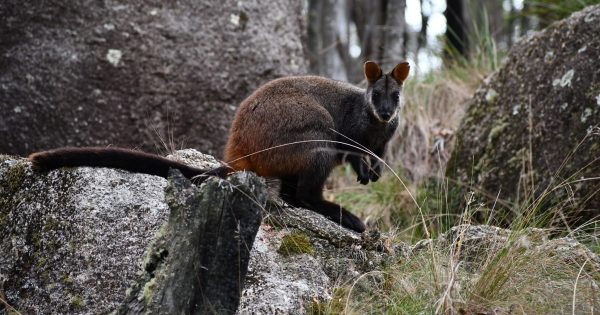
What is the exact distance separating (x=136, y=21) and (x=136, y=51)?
0.34 meters

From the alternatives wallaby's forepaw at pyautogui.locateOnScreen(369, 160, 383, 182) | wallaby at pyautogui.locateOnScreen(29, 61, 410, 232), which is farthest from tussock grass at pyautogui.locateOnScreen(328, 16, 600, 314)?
wallaby at pyautogui.locateOnScreen(29, 61, 410, 232)

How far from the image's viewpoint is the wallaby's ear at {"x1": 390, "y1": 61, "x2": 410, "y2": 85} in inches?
268

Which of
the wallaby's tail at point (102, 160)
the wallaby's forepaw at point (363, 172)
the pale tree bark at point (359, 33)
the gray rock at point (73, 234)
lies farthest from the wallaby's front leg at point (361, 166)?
the pale tree bark at point (359, 33)

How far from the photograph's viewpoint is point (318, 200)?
20.0 feet

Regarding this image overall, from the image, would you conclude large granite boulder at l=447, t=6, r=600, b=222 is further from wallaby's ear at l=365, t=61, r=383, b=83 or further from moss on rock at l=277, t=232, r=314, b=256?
moss on rock at l=277, t=232, r=314, b=256

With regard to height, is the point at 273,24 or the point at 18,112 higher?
the point at 273,24

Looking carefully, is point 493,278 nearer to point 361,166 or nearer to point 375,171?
point 361,166

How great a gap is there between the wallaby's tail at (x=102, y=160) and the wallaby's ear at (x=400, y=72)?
240 cm

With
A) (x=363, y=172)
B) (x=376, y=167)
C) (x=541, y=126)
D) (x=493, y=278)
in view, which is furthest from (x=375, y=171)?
(x=493, y=278)

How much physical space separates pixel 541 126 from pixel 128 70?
4.29 m

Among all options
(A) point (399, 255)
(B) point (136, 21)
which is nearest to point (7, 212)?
(A) point (399, 255)

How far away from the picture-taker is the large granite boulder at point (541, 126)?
22.0 feet

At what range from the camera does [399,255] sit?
538 centimetres

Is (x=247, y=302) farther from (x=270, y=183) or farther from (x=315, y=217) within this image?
(x=270, y=183)
